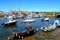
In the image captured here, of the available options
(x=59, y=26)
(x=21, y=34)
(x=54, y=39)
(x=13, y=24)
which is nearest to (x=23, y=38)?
(x=21, y=34)

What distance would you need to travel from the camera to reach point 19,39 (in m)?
33.8

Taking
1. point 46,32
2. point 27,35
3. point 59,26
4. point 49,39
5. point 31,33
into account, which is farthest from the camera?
point 59,26

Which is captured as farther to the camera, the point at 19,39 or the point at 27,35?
the point at 27,35

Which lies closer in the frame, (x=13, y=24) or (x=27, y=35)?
(x=27, y=35)

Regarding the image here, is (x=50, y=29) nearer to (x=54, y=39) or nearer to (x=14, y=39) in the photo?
(x=54, y=39)

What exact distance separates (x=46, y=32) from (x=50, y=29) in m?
2.75

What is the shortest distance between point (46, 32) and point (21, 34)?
A: 10768mm

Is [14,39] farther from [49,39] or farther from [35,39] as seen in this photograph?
[49,39]

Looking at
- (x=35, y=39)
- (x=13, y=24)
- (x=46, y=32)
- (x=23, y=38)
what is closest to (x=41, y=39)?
(x=35, y=39)

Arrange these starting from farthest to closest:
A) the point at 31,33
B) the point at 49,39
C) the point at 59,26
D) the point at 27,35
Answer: the point at 59,26, the point at 31,33, the point at 27,35, the point at 49,39

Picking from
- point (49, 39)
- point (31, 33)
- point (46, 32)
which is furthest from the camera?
point (46, 32)

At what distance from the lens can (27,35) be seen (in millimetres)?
37000

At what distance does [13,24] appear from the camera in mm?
67062

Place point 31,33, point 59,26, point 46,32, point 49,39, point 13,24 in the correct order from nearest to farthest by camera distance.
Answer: point 49,39 → point 31,33 → point 46,32 → point 59,26 → point 13,24
